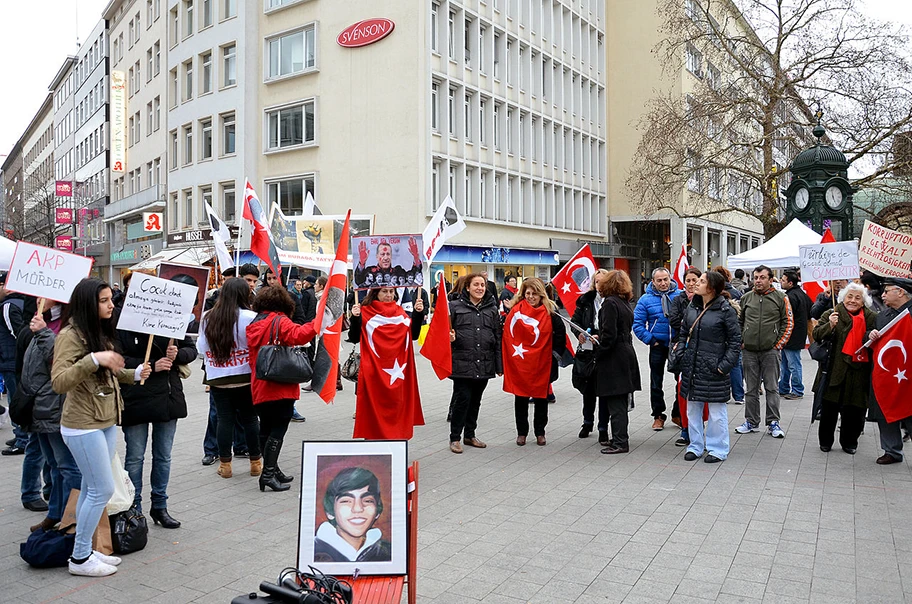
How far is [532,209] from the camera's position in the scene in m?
39.1

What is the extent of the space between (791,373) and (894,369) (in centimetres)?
510

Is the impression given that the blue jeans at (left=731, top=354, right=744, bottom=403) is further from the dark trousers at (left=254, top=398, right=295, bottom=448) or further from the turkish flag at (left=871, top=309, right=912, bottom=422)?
the dark trousers at (left=254, top=398, right=295, bottom=448)

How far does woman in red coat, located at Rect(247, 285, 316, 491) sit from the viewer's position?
7.04m

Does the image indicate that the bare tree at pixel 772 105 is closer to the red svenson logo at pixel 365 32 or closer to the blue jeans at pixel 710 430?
the red svenson logo at pixel 365 32

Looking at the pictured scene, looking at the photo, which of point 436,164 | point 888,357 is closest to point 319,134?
point 436,164

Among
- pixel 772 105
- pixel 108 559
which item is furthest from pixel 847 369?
pixel 772 105

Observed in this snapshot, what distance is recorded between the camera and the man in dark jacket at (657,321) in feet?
32.2

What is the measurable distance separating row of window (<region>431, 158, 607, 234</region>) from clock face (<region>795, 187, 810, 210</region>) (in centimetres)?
1643

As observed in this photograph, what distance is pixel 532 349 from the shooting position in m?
9.08

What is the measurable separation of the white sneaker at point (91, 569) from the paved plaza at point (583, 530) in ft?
0.26

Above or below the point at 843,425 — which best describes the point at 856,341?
above

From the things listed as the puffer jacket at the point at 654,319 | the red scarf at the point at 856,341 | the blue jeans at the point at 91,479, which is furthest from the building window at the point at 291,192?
the blue jeans at the point at 91,479

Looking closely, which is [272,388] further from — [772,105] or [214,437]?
[772,105]

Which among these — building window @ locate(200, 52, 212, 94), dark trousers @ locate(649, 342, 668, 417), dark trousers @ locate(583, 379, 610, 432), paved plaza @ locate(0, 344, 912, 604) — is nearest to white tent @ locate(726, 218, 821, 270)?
dark trousers @ locate(649, 342, 668, 417)
